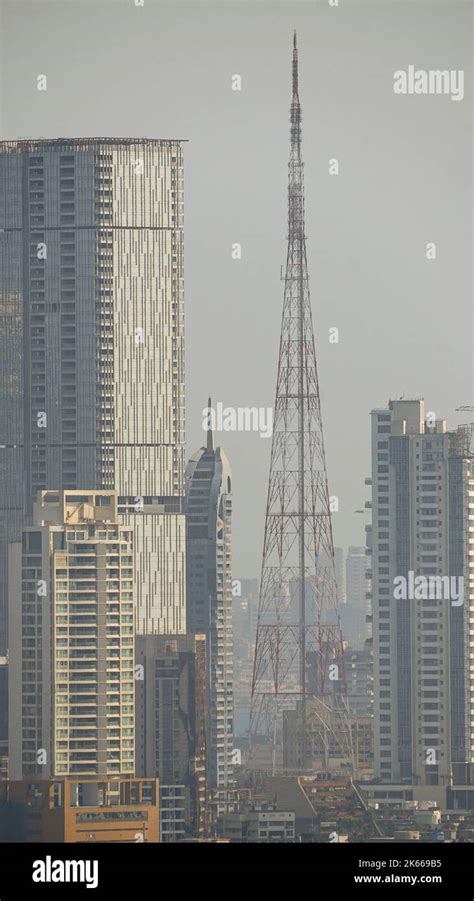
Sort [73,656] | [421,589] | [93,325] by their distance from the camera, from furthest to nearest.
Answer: [93,325] → [421,589] → [73,656]

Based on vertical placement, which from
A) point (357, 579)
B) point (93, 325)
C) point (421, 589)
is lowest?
point (421, 589)

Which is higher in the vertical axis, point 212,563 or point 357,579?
point 212,563

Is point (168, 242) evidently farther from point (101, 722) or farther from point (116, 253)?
point (101, 722)

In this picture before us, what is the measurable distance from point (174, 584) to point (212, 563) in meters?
0.73

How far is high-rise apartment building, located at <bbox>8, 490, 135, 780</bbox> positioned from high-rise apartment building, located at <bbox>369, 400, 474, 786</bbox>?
4.91m

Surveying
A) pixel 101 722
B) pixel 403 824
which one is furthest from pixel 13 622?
pixel 403 824

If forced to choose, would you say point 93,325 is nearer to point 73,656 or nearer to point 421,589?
point 421,589

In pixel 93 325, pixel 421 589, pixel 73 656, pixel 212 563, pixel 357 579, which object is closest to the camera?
pixel 73 656

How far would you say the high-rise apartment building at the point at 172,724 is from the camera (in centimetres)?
2381

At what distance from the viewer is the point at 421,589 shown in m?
30.3

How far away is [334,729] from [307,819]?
6070 millimetres

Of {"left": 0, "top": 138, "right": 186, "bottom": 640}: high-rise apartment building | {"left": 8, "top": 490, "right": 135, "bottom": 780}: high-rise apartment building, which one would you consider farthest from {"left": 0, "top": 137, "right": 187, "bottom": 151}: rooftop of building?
{"left": 8, "top": 490, "right": 135, "bottom": 780}: high-rise apartment building

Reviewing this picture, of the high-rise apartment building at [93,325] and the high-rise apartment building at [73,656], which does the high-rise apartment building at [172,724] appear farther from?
the high-rise apartment building at [93,325]

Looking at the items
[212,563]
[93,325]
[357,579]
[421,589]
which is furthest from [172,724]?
[93,325]
